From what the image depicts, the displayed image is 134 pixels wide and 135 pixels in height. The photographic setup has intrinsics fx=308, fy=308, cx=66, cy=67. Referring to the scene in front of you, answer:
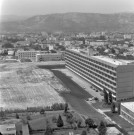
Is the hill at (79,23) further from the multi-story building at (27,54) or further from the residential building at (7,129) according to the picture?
the residential building at (7,129)

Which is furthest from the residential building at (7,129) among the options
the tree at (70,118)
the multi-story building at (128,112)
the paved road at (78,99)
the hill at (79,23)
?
the hill at (79,23)

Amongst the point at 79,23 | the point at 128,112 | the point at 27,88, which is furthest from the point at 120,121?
the point at 79,23

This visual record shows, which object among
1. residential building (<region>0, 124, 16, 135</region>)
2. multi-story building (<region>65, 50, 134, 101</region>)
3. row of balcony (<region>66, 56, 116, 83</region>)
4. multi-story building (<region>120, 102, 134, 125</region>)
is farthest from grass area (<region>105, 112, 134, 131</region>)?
residential building (<region>0, 124, 16, 135</region>)

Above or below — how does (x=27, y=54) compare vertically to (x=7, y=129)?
above

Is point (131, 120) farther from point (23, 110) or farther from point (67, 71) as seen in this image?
point (67, 71)

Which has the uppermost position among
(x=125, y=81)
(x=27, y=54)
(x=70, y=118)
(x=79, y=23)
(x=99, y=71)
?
(x=79, y=23)

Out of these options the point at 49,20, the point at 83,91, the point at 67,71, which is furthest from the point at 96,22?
the point at 83,91

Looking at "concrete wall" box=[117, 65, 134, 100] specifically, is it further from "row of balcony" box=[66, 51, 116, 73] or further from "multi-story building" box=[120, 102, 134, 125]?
"multi-story building" box=[120, 102, 134, 125]

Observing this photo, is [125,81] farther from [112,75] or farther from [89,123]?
[89,123]
